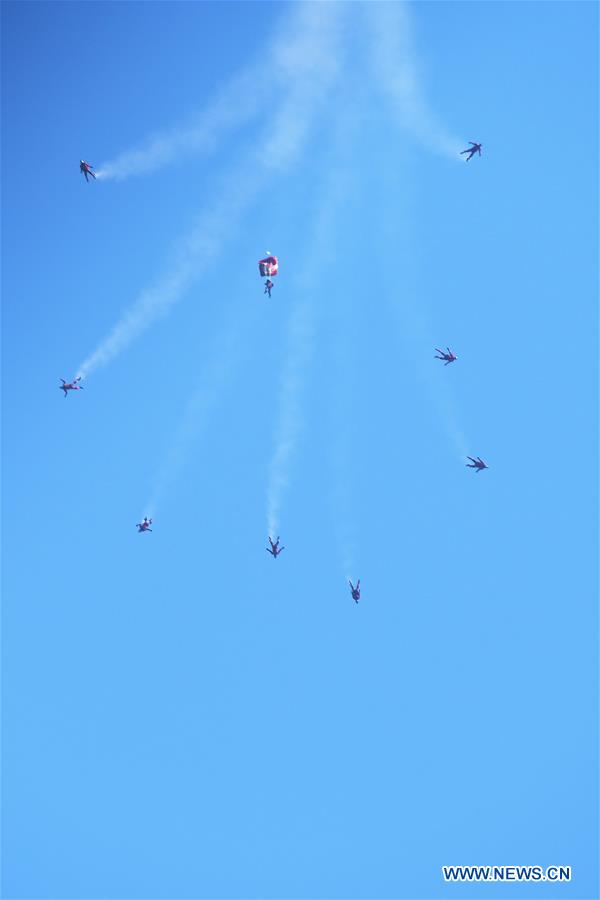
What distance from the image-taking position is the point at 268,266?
1966 inches

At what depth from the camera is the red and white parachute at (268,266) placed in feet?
164

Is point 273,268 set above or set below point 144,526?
above

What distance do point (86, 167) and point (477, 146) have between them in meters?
28.4

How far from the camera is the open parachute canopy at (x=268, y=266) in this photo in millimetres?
49844

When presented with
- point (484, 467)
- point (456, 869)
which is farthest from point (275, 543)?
point (456, 869)

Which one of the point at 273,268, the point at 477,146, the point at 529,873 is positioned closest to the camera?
the point at 477,146

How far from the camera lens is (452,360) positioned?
165ft

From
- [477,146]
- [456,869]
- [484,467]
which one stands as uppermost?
[477,146]

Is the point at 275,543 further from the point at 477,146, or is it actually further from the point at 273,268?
the point at 477,146

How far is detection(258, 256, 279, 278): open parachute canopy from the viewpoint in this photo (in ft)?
164

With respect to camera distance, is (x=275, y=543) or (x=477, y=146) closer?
(x=477, y=146)

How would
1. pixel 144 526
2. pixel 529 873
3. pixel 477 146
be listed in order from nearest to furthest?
1. pixel 477 146
2. pixel 144 526
3. pixel 529 873

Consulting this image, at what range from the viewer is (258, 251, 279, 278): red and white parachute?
49844mm

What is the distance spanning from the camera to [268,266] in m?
49.9
